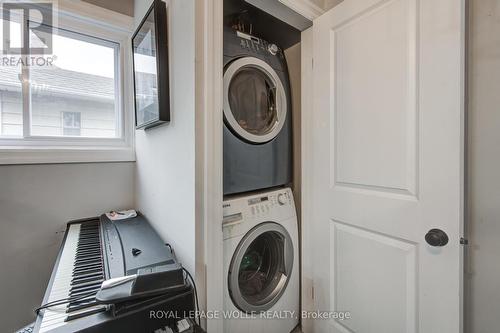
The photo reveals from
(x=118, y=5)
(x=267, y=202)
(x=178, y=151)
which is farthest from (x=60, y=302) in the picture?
(x=118, y=5)

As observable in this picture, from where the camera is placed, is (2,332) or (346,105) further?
(2,332)

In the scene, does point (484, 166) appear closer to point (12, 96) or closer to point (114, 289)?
point (114, 289)

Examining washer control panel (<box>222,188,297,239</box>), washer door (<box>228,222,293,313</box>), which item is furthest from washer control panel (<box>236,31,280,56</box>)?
washer door (<box>228,222,293,313</box>)

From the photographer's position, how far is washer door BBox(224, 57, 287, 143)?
111 centimetres

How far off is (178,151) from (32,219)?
1183 mm

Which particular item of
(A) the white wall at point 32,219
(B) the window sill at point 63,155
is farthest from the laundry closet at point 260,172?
(A) the white wall at point 32,219

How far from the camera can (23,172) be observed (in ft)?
4.45

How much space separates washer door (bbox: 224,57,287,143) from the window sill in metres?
1.05

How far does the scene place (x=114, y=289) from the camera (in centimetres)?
69

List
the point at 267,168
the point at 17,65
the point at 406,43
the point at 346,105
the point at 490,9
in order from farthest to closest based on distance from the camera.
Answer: the point at 17,65
the point at 267,168
the point at 346,105
the point at 406,43
the point at 490,9

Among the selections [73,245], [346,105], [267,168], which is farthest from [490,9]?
[73,245]

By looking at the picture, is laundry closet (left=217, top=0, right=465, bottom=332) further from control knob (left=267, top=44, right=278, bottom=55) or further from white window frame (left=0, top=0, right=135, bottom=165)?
white window frame (left=0, top=0, right=135, bottom=165)

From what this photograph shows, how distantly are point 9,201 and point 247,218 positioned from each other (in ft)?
4.80

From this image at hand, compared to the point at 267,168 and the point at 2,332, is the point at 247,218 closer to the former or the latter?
the point at 267,168
